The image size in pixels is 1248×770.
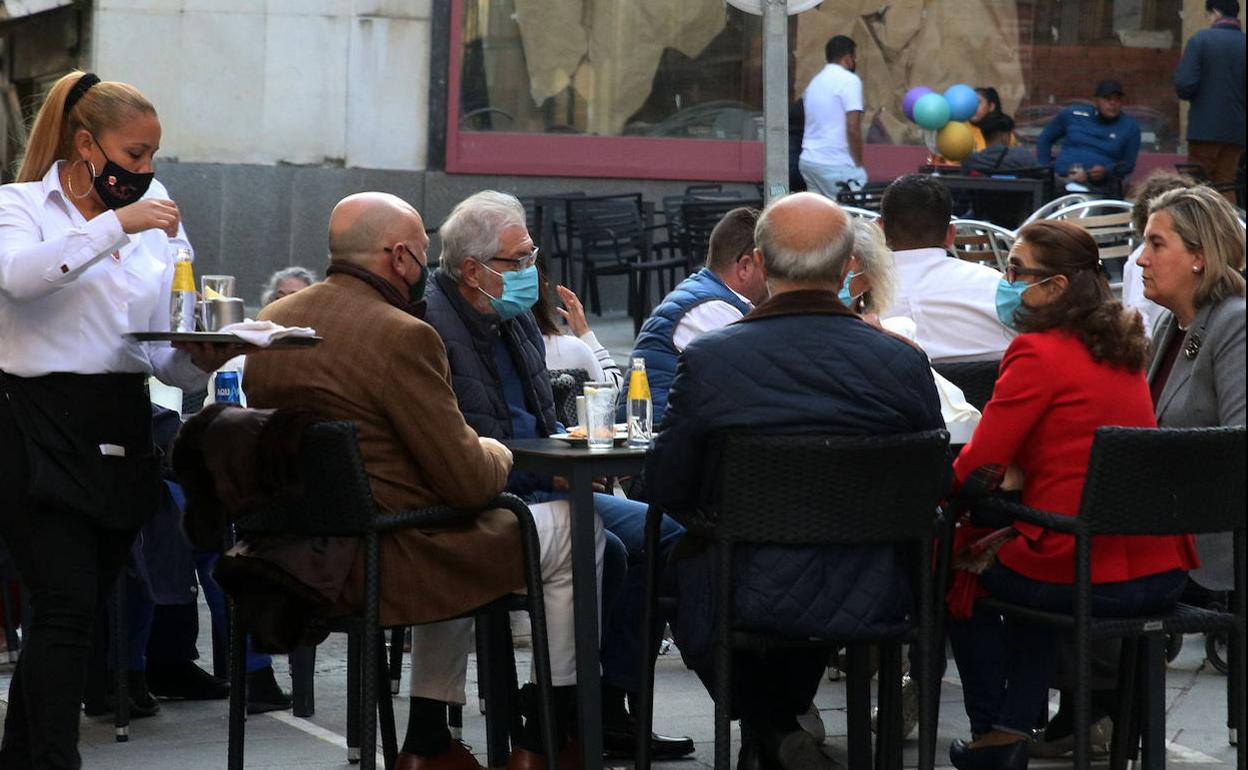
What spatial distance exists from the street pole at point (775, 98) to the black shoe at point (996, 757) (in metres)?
2.62

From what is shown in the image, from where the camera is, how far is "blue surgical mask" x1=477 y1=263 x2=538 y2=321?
5379mm

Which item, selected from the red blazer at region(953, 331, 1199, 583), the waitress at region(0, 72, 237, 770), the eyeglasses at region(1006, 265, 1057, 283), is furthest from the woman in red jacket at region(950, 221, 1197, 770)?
the waitress at region(0, 72, 237, 770)

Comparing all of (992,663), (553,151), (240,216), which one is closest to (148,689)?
(992,663)

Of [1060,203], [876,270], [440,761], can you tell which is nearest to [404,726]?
[440,761]

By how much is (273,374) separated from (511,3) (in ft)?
34.7

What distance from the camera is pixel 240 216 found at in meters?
13.8

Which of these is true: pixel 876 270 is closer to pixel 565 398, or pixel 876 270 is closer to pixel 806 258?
pixel 565 398

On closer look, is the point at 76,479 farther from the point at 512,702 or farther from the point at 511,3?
the point at 511,3

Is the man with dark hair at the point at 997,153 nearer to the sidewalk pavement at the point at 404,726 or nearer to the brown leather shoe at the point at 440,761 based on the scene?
the sidewalk pavement at the point at 404,726

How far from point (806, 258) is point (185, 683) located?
281 centimetres

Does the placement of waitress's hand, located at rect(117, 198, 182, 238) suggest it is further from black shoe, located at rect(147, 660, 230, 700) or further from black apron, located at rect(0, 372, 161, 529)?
black shoe, located at rect(147, 660, 230, 700)

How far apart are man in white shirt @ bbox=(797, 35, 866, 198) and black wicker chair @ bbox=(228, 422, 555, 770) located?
31.9 ft

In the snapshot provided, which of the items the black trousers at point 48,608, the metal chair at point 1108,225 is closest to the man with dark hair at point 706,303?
the black trousers at point 48,608

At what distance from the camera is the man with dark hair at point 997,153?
13164 millimetres
